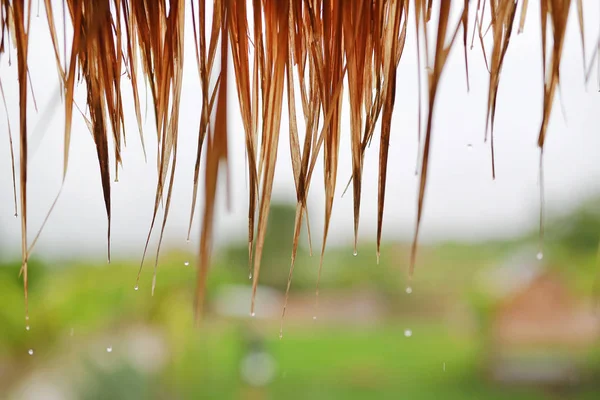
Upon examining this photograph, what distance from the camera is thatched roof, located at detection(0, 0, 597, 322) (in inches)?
17.4

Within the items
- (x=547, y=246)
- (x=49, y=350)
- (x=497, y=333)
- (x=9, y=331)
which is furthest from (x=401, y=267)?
(x=9, y=331)

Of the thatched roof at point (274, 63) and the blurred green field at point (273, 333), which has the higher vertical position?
the thatched roof at point (274, 63)

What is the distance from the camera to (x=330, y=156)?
19.7 inches

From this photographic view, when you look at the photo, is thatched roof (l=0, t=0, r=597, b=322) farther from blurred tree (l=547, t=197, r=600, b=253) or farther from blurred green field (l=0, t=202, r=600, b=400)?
blurred tree (l=547, t=197, r=600, b=253)

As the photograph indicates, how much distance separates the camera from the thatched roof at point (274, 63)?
17.4 inches

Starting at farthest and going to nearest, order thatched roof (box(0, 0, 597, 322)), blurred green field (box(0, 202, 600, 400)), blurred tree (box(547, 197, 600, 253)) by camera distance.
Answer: blurred tree (box(547, 197, 600, 253)), blurred green field (box(0, 202, 600, 400)), thatched roof (box(0, 0, 597, 322))

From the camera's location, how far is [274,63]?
479 mm

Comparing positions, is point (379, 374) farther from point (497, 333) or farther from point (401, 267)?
point (401, 267)

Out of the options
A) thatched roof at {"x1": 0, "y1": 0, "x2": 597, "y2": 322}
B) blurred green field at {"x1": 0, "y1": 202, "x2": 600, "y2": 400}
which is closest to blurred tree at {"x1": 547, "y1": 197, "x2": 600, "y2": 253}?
blurred green field at {"x1": 0, "y1": 202, "x2": 600, "y2": 400}

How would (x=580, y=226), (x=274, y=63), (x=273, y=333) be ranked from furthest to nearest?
(x=273, y=333) → (x=580, y=226) → (x=274, y=63)

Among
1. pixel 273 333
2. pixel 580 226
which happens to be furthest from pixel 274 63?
pixel 273 333

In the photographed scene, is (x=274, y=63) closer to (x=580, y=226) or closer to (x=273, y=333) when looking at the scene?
(x=580, y=226)

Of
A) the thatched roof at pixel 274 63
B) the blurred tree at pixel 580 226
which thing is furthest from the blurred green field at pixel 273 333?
the thatched roof at pixel 274 63

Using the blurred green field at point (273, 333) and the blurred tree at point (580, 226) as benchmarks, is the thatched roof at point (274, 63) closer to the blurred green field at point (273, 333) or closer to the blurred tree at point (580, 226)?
the blurred green field at point (273, 333)
